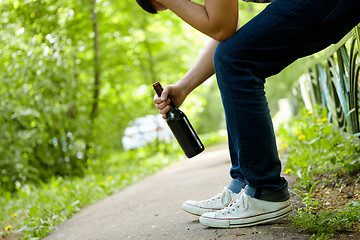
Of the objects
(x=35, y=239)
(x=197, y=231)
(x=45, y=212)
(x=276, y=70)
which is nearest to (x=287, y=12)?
(x=276, y=70)

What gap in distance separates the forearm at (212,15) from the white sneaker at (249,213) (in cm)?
78

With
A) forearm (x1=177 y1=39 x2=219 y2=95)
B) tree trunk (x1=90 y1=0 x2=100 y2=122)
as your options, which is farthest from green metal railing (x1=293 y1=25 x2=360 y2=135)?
tree trunk (x1=90 y1=0 x2=100 y2=122)

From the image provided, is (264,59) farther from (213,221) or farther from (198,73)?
(213,221)

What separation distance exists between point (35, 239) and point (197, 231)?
143 cm

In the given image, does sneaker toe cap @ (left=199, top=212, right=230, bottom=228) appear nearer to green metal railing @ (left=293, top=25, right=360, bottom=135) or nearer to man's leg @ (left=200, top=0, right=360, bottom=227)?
man's leg @ (left=200, top=0, right=360, bottom=227)

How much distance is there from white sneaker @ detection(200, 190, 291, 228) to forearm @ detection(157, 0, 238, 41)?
776 millimetres

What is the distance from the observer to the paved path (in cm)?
189

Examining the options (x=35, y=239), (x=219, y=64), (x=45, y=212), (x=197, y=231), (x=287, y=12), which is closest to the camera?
(x=287, y=12)

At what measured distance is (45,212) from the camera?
3559 mm

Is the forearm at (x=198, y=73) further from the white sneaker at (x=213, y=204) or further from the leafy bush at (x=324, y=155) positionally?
the leafy bush at (x=324, y=155)

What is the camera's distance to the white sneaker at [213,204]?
2.22 meters

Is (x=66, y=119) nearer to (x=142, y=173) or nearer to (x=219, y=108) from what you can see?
(x=142, y=173)

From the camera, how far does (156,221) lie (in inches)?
98.0

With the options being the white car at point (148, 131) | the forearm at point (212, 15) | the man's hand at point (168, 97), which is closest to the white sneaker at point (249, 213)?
the man's hand at point (168, 97)
